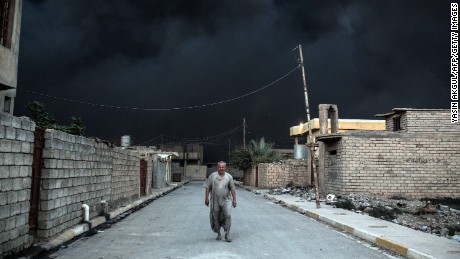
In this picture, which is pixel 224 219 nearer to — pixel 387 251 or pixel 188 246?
pixel 188 246

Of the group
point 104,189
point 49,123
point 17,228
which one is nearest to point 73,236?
point 17,228

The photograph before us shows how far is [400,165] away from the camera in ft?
62.3

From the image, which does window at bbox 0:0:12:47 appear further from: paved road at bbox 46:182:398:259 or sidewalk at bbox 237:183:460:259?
sidewalk at bbox 237:183:460:259

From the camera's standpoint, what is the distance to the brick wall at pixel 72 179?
7.77 meters

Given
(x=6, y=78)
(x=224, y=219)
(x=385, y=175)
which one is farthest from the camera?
(x=385, y=175)

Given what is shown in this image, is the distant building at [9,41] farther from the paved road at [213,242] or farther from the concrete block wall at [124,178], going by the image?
the paved road at [213,242]

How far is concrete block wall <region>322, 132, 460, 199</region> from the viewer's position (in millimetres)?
18875

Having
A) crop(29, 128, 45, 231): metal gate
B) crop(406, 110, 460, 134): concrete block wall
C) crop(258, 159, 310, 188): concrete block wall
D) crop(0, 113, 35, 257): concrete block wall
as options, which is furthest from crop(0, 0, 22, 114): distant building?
crop(258, 159, 310, 188): concrete block wall

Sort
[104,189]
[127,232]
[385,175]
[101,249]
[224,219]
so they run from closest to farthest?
[101,249] → [224,219] → [127,232] → [104,189] → [385,175]

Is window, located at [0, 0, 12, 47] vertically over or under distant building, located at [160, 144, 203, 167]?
over

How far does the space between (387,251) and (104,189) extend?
8551 mm

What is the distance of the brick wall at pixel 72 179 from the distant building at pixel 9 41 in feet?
15.6

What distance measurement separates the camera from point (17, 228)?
6449mm

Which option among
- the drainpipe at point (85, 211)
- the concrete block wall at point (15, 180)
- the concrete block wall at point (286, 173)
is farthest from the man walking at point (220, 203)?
the concrete block wall at point (286, 173)
